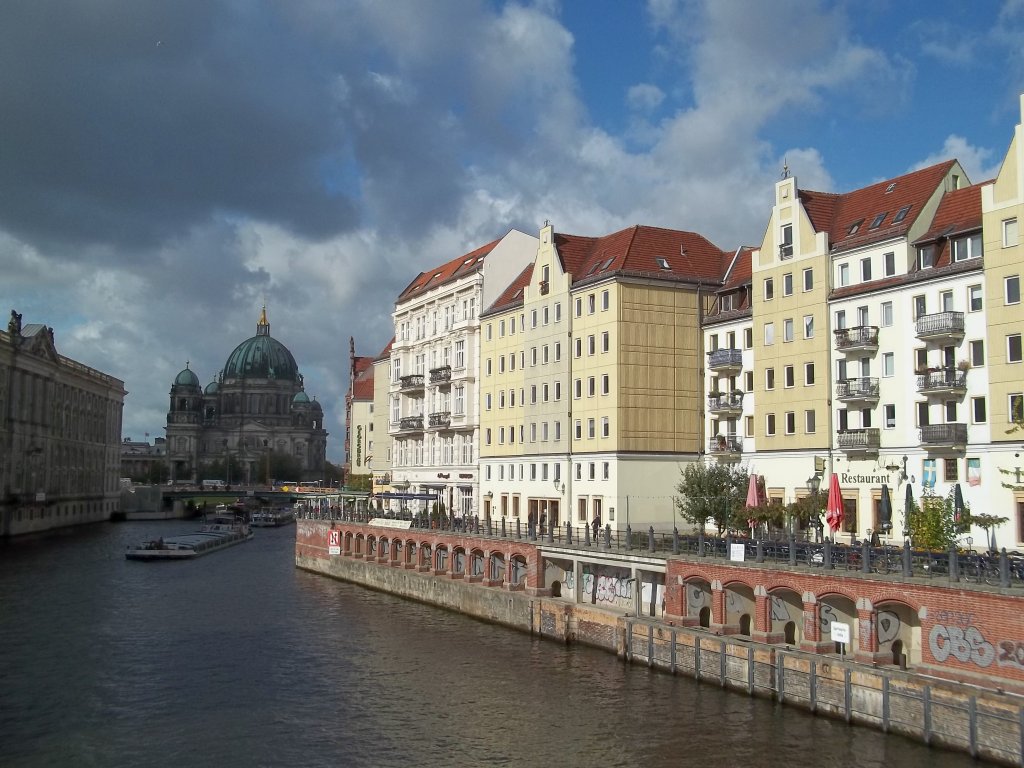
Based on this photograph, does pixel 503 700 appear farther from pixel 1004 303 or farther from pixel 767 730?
pixel 1004 303

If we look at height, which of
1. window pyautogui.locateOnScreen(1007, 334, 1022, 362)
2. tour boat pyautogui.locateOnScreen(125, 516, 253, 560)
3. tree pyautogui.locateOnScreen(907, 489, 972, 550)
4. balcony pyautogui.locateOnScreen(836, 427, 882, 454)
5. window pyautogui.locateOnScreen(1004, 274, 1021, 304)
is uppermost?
window pyautogui.locateOnScreen(1004, 274, 1021, 304)

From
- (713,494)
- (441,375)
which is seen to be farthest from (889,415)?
(441,375)

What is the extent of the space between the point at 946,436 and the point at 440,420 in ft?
162

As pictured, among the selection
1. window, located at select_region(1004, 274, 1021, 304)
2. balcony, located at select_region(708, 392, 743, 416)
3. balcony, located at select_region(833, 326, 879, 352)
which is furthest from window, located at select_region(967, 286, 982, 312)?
balcony, located at select_region(708, 392, 743, 416)

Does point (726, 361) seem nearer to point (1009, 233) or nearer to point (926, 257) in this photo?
point (926, 257)

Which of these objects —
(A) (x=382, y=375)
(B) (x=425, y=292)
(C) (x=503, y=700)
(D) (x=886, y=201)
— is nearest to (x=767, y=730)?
(C) (x=503, y=700)

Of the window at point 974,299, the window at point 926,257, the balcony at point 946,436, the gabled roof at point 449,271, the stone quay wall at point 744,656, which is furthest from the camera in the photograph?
the gabled roof at point 449,271

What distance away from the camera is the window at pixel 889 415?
54.3 meters

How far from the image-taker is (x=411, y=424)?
316 ft

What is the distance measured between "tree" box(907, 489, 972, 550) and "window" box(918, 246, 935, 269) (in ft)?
50.0

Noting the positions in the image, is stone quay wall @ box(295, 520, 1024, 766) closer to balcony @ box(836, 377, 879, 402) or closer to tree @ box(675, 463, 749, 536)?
tree @ box(675, 463, 749, 536)

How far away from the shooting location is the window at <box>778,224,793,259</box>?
200ft

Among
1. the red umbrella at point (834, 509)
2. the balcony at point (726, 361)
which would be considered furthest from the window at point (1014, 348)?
the balcony at point (726, 361)

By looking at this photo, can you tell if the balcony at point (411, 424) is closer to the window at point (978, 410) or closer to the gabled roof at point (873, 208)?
the gabled roof at point (873, 208)
